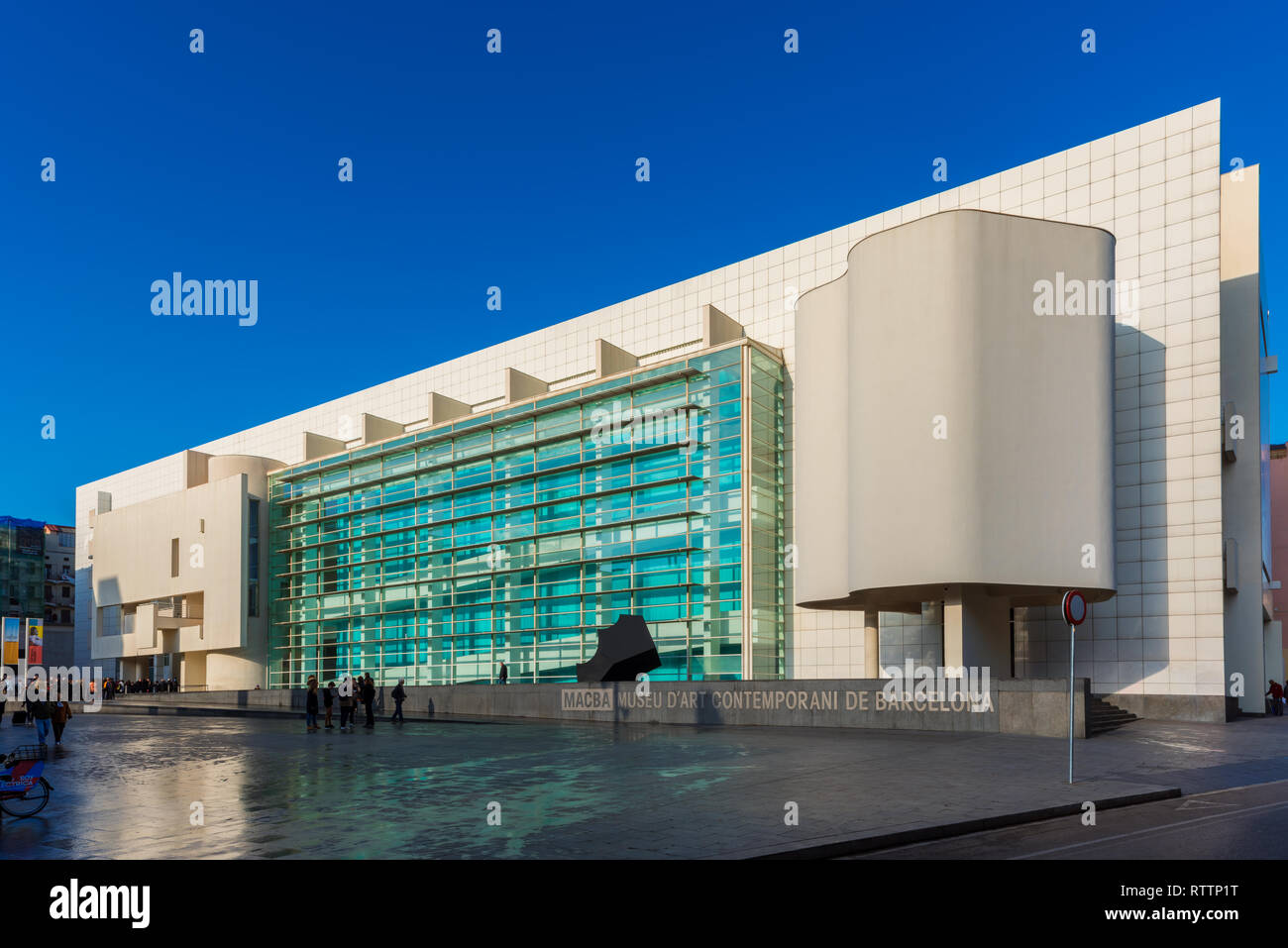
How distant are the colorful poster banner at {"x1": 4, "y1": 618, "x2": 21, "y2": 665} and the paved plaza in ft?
83.6

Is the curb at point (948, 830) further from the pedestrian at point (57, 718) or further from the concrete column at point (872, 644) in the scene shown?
the concrete column at point (872, 644)

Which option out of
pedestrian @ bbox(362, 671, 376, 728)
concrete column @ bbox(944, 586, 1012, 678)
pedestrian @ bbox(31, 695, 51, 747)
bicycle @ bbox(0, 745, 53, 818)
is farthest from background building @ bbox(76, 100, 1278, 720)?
bicycle @ bbox(0, 745, 53, 818)

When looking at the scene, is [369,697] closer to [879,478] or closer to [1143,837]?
[879,478]

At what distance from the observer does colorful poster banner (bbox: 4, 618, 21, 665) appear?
155 feet

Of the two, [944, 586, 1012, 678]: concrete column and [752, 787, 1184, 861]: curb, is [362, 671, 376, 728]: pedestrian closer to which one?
[944, 586, 1012, 678]: concrete column

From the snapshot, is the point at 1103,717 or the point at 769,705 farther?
the point at 769,705

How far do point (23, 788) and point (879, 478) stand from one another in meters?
23.6

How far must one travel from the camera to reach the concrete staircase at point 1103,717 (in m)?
25.3

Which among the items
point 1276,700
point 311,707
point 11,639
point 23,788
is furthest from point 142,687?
point 1276,700

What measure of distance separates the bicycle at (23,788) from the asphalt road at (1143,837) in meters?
9.52

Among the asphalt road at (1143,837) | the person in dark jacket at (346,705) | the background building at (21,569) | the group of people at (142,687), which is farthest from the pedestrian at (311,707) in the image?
the background building at (21,569)

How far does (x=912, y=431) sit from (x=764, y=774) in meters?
16.5

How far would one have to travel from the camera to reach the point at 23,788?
12227 millimetres

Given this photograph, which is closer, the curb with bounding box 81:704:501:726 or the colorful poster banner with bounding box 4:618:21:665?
the curb with bounding box 81:704:501:726
